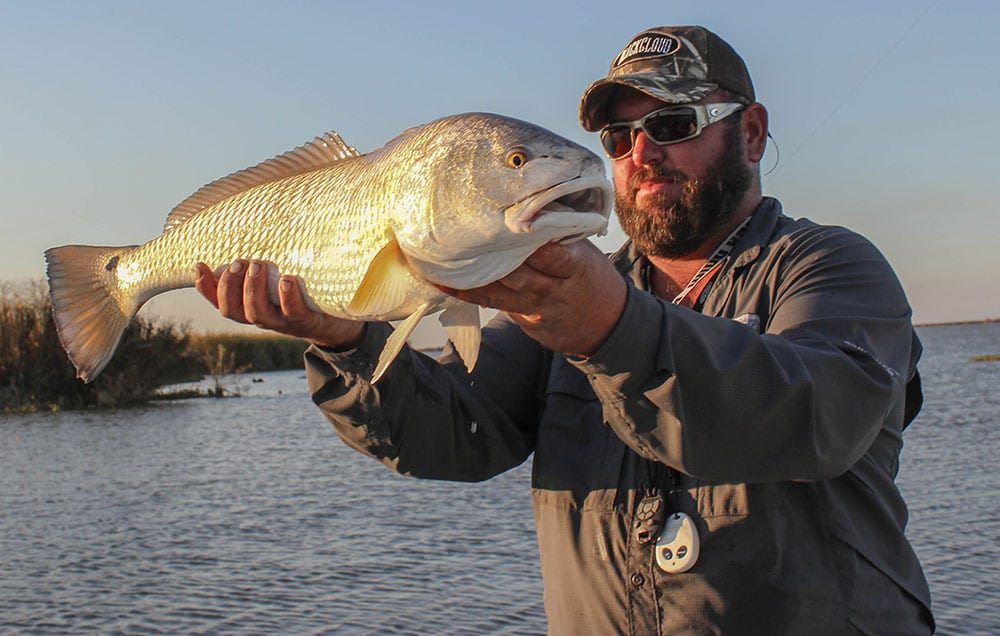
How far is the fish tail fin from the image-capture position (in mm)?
3465

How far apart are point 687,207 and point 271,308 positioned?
1632 millimetres

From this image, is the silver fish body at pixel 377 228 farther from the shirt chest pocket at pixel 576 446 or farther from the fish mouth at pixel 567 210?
the shirt chest pocket at pixel 576 446

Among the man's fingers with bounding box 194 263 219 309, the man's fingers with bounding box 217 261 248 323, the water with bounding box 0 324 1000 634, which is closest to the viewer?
the man's fingers with bounding box 217 261 248 323

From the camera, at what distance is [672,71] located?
12.0ft

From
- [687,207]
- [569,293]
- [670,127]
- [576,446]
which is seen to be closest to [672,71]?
[670,127]

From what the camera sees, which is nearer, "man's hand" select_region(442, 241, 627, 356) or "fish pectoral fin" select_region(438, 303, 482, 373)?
"man's hand" select_region(442, 241, 627, 356)

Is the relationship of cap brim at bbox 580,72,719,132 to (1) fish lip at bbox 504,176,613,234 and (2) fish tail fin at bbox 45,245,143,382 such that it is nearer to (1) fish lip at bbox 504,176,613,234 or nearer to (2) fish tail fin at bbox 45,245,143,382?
(1) fish lip at bbox 504,176,613,234

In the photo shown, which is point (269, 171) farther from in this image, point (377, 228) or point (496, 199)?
point (496, 199)

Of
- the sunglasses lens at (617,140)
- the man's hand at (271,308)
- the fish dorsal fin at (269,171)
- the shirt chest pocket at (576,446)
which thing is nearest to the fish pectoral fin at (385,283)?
the man's hand at (271,308)

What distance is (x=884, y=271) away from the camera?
2838 millimetres

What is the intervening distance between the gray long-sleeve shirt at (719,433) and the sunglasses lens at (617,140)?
2.00ft

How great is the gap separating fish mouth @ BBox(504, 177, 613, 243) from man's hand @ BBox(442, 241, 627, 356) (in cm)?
→ 5

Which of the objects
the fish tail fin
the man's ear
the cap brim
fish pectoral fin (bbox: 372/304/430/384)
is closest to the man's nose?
the cap brim

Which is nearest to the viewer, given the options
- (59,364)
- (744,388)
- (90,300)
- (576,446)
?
(744,388)
